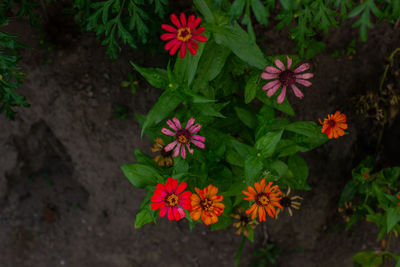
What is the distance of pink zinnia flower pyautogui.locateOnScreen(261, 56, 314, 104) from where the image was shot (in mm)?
1418

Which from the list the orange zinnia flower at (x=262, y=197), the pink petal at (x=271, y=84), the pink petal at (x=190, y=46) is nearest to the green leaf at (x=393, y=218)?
the orange zinnia flower at (x=262, y=197)

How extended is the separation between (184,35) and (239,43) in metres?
0.28

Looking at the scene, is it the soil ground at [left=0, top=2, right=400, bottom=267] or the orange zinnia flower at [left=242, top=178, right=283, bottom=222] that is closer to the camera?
the orange zinnia flower at [left=242, top=178, right=283, bottom=222]

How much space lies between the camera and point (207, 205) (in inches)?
55.1

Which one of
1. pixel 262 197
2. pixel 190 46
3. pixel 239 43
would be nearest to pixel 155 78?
pixel 190 46

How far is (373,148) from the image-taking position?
247 centimetres

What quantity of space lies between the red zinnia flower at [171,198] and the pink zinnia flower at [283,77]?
1.93ft

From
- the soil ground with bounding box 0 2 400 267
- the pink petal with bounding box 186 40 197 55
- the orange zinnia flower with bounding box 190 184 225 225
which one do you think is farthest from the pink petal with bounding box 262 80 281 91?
the soil ground with bounding box 0 2 400 267

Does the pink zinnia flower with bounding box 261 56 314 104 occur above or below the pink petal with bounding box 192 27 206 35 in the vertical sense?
above

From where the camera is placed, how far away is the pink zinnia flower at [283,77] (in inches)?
55.8

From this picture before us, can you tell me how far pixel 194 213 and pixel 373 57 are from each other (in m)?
1.84

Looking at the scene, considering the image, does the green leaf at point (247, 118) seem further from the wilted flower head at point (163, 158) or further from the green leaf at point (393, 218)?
the green leaf at point (393, 218)

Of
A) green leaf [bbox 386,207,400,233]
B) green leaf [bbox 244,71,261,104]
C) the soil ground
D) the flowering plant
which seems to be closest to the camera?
the flowering plant

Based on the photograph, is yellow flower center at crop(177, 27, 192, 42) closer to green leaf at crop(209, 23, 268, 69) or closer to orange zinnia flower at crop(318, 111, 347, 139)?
green leaf at crop(209, 23, 268, 69)
